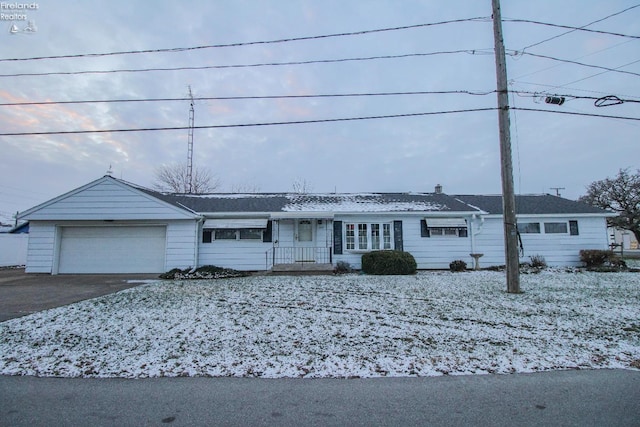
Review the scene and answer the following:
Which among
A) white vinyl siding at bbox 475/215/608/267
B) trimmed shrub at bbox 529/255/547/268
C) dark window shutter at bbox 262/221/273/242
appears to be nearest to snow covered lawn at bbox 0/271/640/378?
dark window shutter at bbox 262/221/273/242

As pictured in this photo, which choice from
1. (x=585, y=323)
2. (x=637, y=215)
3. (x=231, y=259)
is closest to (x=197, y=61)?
(x=231, y=259)

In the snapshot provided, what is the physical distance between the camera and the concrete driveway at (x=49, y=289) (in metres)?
7.41

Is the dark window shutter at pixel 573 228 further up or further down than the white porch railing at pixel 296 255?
further up

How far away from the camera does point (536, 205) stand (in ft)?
53.9

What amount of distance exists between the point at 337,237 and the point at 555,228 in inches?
385

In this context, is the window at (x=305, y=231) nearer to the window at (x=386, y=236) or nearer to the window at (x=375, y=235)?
the window at (x=375, y=235)

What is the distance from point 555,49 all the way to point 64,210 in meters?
17.3

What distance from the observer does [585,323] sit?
5891 mm

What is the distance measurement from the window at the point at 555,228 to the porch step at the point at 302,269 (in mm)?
9993

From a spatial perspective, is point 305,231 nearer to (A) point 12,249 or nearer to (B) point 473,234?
(B) point 473,234

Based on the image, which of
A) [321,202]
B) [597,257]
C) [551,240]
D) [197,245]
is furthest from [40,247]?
[597,257]

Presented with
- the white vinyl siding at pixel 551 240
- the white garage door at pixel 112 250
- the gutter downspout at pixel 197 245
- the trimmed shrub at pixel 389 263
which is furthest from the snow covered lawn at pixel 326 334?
the white vinyl siding at pixel 551 240

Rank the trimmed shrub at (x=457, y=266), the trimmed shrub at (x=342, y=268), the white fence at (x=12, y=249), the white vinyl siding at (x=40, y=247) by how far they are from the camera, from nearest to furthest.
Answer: the trimmed shrub at (x=342, y=268) → the white vinyl siding at (x=40, y=247) → the trimmed shrub at (x=457, y=266) → the white fence at (x=12, y=249)

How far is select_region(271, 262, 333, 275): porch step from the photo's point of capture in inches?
515
